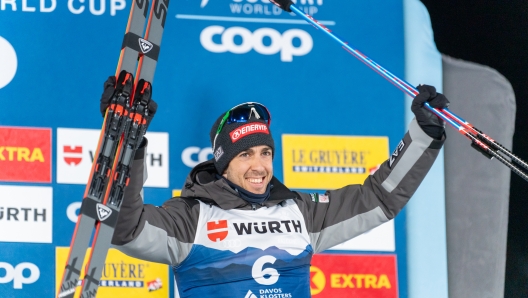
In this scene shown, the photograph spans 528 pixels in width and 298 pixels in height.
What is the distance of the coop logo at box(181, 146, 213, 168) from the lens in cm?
419

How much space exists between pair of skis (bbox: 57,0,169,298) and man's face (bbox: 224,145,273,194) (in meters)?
0.58

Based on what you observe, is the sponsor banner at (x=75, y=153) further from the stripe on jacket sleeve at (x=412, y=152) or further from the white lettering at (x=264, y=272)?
the stripe on jacket sleeve at (x=412, y=152)

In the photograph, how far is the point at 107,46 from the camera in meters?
4.17

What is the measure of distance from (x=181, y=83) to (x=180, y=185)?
17.8 inches

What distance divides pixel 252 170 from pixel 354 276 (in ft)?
3.34

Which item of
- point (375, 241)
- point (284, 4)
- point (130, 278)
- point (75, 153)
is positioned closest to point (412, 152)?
point (284, 4)

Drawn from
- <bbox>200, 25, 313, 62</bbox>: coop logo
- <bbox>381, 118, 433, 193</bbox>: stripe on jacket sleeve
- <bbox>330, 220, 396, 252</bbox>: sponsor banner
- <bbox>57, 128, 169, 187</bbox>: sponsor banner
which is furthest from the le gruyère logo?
<bbox>200, 25, 313, 62</bbox>: coop logo

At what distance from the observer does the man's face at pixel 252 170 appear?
→ 347 cm

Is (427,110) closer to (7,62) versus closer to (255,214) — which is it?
(255,214)

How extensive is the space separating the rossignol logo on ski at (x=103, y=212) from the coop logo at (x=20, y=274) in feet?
3.75

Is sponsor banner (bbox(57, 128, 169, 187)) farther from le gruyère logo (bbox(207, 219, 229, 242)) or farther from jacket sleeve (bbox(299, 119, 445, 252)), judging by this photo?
jacket sleeve (bbox(299, 119, 445, 252))

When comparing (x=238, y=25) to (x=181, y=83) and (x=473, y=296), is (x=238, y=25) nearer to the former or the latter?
(x=181, y=83)

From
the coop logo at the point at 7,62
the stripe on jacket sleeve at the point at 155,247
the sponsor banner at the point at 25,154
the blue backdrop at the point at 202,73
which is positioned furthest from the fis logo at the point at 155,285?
the coop logo at the point at 7,62

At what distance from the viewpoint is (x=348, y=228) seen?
11.8ft
